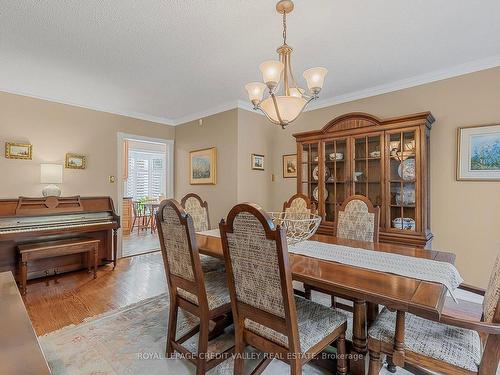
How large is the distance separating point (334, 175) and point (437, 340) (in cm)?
235

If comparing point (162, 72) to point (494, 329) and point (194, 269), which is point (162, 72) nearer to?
point (194, 269)

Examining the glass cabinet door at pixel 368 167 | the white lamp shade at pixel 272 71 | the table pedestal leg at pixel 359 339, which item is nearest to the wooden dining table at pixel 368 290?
the table pedestal leg at pixel 359 339

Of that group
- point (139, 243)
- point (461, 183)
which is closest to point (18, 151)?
point (139, 243)

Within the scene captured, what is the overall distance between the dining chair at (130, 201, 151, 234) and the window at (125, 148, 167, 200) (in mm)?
645

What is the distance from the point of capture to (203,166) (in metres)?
4.39

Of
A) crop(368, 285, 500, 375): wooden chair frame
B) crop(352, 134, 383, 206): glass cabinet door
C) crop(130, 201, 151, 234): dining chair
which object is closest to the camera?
crop(368, 285, 500, 375): wooden chair frame

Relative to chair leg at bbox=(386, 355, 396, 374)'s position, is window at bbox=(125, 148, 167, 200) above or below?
above

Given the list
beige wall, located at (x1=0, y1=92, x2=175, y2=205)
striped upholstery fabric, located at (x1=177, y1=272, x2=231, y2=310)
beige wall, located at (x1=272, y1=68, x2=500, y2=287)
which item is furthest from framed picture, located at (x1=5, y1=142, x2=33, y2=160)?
beige wall, located at (x1=272, y1=68, x2=500, y2=287)

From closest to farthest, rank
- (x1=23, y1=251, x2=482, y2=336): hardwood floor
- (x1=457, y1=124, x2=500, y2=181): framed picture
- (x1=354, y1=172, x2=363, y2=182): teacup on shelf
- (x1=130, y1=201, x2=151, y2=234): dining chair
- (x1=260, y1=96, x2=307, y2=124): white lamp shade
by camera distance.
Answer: (x1=260, y1=96, x2=307, y2=124): white lamp shade → (x1=23, y1=251, x2=482, y2=336): hardwood floor → (x1=457, y1=124, x2=500, y2=181): framed picture → (x1=354, y1=172, x2=363, y2=182): teacup on shelf → (x1=130, y1=201, x2=151, y2=234): dining chair

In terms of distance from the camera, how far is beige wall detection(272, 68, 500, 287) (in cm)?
265

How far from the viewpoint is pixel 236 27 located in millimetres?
2076

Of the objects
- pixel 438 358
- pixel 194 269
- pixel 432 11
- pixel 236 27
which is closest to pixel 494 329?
pixel 438 358

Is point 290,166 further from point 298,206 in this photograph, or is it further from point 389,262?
point 389,262

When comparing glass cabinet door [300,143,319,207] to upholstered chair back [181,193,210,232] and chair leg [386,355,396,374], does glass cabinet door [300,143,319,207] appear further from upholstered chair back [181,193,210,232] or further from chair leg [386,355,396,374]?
chair leg [386,355,396,374]
